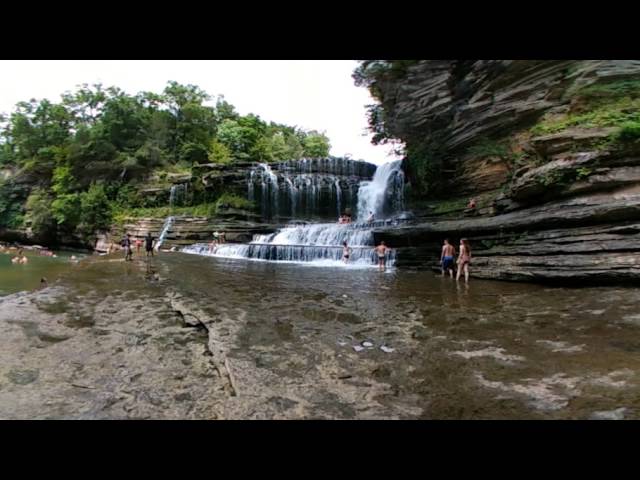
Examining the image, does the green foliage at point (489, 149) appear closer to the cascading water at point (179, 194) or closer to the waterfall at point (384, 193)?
the waterfall at point (384, 193)

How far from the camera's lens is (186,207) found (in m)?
29.0

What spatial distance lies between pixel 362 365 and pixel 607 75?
1458 centimetres

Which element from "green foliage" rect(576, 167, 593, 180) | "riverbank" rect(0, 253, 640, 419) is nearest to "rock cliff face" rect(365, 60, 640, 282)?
A: "green foliage" rect(576, 167, 593, 180)

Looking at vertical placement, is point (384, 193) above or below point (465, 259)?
above

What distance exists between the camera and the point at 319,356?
3.98 metres

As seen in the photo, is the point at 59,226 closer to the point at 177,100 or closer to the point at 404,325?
the point at 177,100

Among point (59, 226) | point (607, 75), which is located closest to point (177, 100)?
point (59, 226)

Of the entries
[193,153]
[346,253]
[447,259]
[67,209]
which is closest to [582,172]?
[447,259]

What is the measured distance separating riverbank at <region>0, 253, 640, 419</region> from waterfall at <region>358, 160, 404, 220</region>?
55.0 feet

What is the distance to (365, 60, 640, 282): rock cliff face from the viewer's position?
8727 millimetres

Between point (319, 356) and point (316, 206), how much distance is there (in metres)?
23.5

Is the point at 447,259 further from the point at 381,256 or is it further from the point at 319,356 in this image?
the point at 319,356

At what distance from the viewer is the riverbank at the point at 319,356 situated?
2852 millimetres

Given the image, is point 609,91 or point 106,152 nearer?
point 609,91
